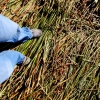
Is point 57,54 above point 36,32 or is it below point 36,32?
below

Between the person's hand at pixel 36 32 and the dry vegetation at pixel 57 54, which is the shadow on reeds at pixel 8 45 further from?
the person's hand at pixel 36 32

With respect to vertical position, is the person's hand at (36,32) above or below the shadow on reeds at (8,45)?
above

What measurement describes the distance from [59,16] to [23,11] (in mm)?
283

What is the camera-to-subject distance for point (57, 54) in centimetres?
225

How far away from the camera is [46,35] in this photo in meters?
2.32

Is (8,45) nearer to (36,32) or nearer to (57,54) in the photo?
(36,32)

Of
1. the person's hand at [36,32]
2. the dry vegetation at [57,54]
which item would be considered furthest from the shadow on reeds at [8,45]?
the person's hand at [36,32]

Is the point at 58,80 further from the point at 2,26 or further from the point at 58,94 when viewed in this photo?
the point at 2,26

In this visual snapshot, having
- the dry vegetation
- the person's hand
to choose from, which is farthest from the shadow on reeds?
the person's hand

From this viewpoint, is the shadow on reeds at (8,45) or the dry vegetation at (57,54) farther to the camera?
the shadow on reeds at (8,45)

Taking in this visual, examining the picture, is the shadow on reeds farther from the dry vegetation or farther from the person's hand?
the person's hand

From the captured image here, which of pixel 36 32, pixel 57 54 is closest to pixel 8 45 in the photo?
pixel 36 32

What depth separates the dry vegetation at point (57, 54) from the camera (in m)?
2.16

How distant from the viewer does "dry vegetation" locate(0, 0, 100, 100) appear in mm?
2160
